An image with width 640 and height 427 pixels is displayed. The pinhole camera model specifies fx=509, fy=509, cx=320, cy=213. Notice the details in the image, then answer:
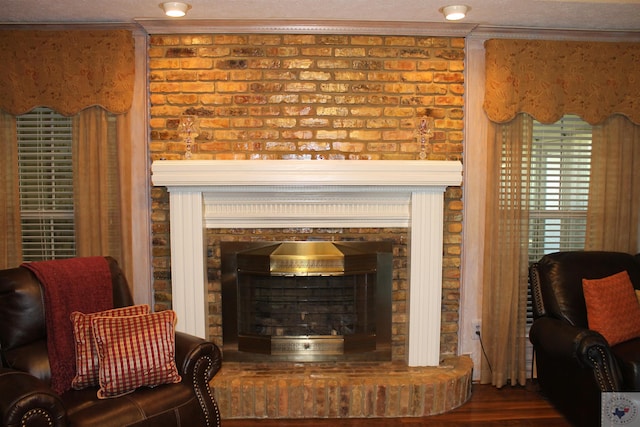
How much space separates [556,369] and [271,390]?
1.66 meters

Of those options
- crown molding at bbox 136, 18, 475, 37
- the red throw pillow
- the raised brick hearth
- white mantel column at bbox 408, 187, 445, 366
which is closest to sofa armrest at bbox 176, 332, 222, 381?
the raised brick hearth

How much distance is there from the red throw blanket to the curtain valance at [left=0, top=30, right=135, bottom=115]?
1.11m

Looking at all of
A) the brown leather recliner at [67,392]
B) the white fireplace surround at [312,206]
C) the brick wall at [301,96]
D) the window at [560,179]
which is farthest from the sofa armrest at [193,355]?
the window at [560,179]

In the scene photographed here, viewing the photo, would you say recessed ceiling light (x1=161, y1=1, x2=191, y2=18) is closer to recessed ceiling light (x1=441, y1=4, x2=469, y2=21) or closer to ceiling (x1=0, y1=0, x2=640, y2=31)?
ceiling (x1=0, y1=0, x2=640, y2=31)

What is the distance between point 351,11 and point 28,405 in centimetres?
250

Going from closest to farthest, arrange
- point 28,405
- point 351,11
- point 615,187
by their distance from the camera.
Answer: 1. point 28,405
2. point 351,11
3. point 615,187

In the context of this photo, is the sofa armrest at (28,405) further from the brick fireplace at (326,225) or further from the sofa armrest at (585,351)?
the sofa armrest at (585,351)

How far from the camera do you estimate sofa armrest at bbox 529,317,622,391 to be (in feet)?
8.44

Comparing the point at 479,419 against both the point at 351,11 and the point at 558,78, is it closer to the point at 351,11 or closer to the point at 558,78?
the point at 558,78

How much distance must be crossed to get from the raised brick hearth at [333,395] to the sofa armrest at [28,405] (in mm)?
1137

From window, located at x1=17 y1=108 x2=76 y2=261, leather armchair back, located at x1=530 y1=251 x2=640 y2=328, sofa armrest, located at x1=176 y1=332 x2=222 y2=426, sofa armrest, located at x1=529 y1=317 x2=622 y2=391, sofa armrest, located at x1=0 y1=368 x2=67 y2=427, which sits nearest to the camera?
sofa armrest, located at x1=0 y1=368 x2=67 y2=427

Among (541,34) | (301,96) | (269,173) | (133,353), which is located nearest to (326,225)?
(269,173)

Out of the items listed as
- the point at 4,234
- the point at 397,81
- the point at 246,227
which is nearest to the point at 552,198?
the point at 397,81

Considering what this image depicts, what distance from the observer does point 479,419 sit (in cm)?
299
